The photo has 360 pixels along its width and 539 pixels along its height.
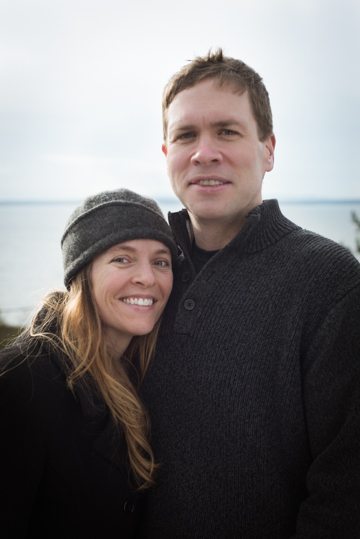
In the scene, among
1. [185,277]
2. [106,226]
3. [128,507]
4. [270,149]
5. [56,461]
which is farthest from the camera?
[270,149]

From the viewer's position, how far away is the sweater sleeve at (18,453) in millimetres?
1600

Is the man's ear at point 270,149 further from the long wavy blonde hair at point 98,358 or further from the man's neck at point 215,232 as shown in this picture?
the long wavy blonde hair at point 98,358

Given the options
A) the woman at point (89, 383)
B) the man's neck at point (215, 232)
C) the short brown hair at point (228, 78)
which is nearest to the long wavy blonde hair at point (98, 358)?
the woman at point (89, 383)

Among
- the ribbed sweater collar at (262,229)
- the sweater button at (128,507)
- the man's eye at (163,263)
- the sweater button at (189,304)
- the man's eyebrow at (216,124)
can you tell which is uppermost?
the man's eyebrow at (216,124)

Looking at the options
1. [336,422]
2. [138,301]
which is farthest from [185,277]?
[336,422]

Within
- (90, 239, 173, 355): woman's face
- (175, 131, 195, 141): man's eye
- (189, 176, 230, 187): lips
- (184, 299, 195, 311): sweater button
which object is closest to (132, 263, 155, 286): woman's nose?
(90, 239, 173, 355): woman's face

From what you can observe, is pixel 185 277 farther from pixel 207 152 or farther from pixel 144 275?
pixel 207 152

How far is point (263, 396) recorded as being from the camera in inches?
66.9

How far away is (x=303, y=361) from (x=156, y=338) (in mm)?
749

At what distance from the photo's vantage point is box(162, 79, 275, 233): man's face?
2016mm

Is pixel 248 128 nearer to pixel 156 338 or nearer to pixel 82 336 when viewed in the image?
pixel 156 338

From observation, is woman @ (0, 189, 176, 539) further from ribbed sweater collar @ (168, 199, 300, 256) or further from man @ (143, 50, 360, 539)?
ribbed sweater collar @ (168, 199, 300, 256)

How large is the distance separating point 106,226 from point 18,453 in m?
0.98

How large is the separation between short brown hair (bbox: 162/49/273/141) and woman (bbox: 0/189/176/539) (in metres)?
0.60
